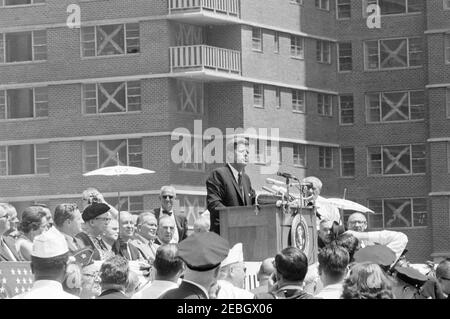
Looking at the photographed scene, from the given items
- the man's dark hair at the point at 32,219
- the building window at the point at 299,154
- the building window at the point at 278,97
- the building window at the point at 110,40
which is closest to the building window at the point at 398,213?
the building window at the point at 299,154

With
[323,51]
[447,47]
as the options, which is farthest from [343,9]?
[447,47]

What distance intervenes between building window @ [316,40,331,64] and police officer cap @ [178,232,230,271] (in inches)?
2620

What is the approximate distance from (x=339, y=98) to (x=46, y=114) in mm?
16428

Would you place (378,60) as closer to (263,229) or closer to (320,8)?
(320,8)

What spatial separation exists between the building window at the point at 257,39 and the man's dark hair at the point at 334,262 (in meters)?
59.0

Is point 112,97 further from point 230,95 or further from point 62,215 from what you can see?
point 62,215

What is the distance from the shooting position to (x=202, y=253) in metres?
10.8

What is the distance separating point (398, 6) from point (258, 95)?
10.9 metres

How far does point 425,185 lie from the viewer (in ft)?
251

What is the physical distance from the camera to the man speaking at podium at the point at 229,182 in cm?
1750

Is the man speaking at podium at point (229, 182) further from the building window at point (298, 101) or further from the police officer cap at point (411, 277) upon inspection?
the building window at point (298, 101)

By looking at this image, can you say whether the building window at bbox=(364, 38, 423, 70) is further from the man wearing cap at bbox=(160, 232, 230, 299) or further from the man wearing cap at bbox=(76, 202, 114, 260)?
the man wearing cap at bbox=(160, 232, 230, 299)

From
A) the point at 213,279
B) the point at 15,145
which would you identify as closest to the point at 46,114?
the point at 15,145

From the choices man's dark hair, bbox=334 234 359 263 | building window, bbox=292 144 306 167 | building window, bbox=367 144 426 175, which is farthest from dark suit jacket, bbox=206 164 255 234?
building window, bbox=367 144 426 175
